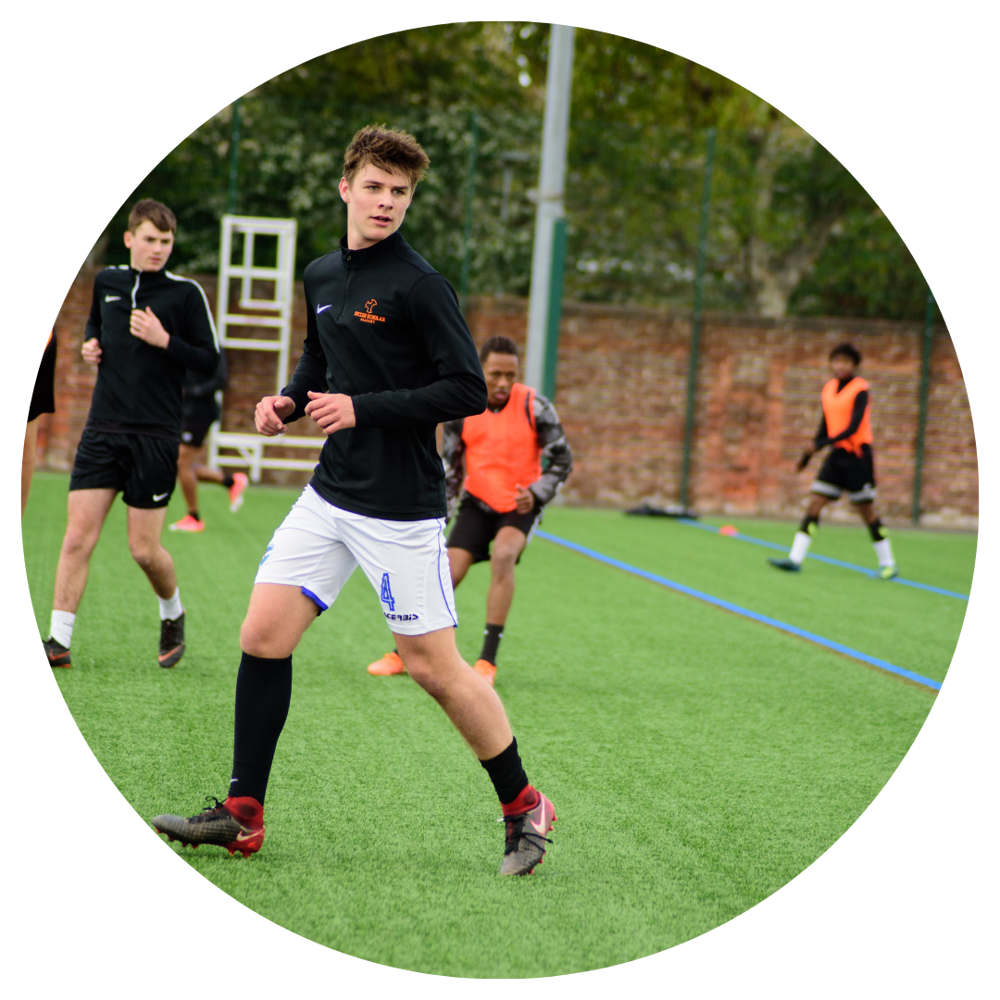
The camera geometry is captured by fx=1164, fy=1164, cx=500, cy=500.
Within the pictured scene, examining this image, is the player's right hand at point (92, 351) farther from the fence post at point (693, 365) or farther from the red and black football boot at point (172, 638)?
the fence post at point (693, 365)

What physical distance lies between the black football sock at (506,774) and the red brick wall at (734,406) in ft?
42.8

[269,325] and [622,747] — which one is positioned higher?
[269,325]

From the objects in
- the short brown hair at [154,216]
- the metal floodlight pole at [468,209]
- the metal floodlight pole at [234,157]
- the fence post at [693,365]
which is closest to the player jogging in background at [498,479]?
the short brown hair at [154,216]

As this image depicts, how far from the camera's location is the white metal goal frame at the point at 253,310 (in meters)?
15.6

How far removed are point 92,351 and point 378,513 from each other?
9.02 feet

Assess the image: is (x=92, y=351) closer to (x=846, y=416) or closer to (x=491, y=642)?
(x=491, y=642)

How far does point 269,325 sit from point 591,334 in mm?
4582

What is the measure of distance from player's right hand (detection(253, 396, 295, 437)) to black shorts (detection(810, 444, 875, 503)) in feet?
28.1

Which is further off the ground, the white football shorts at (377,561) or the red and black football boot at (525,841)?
the white football shorts at (377,561)

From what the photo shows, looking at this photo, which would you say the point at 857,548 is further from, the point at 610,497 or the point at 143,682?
Answer: the point at 143,682

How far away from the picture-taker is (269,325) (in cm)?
1577

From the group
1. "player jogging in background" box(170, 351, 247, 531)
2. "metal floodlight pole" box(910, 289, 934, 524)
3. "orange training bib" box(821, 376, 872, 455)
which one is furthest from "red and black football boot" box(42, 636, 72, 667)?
"metal floodlight pole" box(910, 289, 934, 524)

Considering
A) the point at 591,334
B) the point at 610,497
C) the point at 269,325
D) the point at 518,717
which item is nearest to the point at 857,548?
the point at 610,497

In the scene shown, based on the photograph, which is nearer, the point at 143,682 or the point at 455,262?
the point at 143,682
